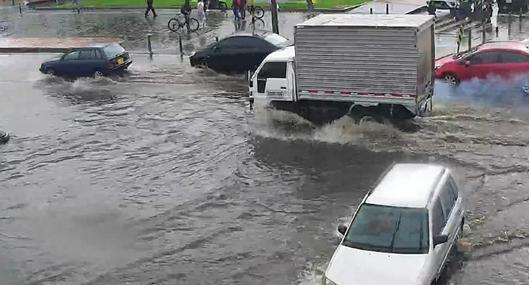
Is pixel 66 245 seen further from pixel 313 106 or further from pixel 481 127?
pixel 481 127

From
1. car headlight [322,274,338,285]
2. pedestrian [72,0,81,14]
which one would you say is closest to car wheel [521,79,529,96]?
car headlight [322,274,338,285]

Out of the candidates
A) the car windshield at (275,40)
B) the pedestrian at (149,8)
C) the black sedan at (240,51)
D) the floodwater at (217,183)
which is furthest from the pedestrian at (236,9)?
the floodwater at (217,183)

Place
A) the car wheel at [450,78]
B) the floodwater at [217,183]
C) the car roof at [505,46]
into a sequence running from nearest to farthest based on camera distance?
the floodwater at [217,183] < the car roof at [505,46] < the car wheel at [450,78]

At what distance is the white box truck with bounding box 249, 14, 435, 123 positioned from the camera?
58.3 ft

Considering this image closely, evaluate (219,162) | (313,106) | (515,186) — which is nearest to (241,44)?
(313,106)

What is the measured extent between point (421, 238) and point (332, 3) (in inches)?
1184

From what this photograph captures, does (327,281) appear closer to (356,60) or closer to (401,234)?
(401,234)

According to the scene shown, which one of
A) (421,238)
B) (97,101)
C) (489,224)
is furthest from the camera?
(97,101)

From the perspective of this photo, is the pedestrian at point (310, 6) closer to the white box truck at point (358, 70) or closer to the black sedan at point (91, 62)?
the black sedan at point (91, 62)

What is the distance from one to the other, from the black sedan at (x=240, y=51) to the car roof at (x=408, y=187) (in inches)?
524

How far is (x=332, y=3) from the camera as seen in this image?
39.4 metres

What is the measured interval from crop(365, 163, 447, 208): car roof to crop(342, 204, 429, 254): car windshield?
0.41 feet

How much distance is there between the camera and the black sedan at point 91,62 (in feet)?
87.1

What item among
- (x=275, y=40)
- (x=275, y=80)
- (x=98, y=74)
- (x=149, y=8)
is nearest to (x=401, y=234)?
(x=275, y=80)
